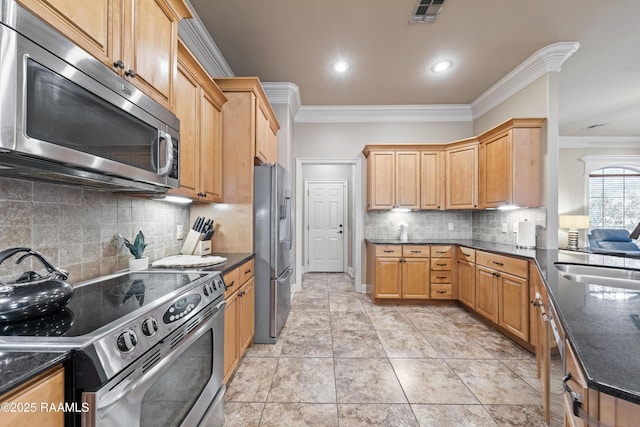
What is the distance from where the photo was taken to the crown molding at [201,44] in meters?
2.28

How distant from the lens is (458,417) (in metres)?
1.63

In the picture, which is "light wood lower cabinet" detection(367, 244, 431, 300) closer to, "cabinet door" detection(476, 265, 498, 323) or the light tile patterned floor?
the light tile patterned floor

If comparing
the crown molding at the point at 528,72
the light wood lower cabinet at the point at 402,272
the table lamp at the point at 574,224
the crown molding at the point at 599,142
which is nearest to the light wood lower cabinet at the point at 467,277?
the light wood lower cabinet at the point at 402,272

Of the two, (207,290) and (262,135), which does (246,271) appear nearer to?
(207,290)

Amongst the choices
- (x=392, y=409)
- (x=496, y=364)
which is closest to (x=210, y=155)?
(x=392, y=409)

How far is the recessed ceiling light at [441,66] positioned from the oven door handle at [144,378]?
3470mm

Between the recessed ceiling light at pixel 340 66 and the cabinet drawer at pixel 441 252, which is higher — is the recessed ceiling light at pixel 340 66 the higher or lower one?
the higher one

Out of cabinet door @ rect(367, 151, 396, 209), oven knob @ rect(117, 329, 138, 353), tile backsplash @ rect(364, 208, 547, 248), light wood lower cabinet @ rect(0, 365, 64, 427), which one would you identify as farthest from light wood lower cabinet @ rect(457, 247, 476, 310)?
light wood lower cabinet @ rect(0, 365, 64, 427)

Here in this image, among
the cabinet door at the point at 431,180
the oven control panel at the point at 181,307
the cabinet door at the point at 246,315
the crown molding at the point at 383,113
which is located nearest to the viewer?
the oven control panel at the point at 181,307

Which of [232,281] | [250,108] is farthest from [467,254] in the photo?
[250,108]

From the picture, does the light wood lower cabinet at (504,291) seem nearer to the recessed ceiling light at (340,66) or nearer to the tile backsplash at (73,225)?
the recessed ceiling light at (340,66)

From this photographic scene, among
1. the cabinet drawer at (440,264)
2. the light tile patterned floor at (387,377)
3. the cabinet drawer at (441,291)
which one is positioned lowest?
the light tile patterned floor at (387,377)

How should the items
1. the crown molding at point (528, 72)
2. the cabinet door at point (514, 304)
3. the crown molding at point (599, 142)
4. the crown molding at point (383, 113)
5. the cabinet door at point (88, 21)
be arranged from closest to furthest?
the cabinet door at point (88, 21) → the cabinet door at point (514, 304) → the crown molding at point (528, 72) → the crown molding at point (383, 113) → the crown molding at point (599, 142)

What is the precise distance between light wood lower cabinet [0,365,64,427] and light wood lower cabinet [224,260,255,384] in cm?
108
